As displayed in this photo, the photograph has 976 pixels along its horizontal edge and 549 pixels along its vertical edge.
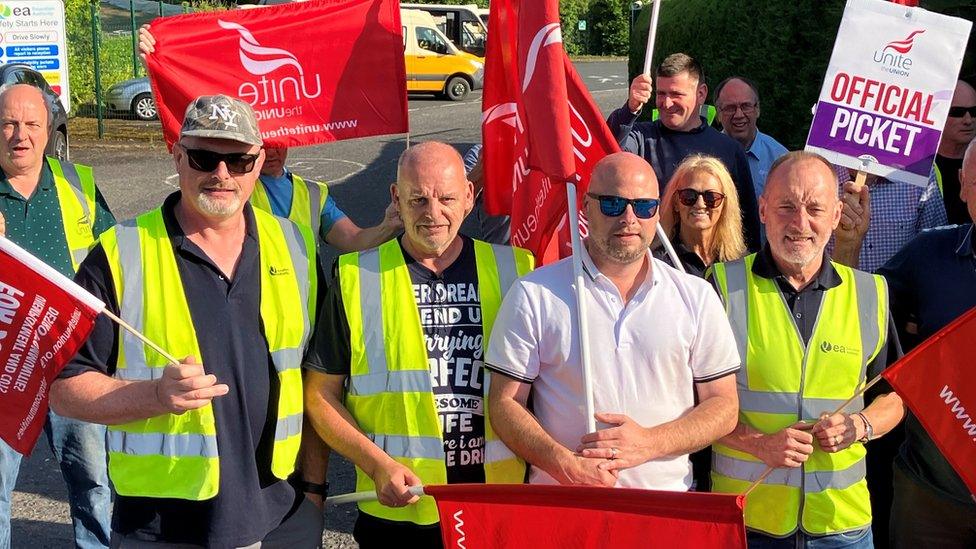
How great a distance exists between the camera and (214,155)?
12.2 feet

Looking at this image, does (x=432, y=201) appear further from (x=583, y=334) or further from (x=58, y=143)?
(x=58, y=143)

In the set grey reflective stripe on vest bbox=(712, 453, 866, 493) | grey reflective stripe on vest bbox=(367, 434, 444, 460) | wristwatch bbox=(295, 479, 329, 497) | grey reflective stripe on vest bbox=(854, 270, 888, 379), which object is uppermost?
grey reflective stripe on vest bbox=(854, 270, 888, 379)

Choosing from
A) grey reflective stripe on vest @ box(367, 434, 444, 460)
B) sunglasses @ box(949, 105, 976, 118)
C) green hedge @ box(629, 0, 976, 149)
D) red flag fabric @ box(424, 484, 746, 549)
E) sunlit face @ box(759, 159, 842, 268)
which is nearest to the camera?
red flag fabric @ box(424, 484, 746, 549)

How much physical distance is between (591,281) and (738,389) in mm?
646

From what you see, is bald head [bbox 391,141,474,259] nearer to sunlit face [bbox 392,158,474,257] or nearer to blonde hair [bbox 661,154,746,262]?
sunlit face [bbox 392,158,474,257]

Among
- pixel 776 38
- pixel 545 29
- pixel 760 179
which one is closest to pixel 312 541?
pixel 545 29

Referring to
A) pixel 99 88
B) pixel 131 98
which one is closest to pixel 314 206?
pixel 99 88

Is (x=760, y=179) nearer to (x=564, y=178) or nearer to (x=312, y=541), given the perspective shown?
(x=564, y=178)

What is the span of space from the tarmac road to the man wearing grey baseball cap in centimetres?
221

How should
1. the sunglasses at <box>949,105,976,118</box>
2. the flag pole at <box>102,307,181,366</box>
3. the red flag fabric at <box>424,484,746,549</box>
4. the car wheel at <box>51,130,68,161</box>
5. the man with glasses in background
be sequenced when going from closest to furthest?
the red flag fabric at <box>424,484,746,549</box> < the flag pole at <box>102,307,181,366</box> < the sunglasses at <box>949,105,976,118</box> < the man with glasses in background < the car wheel at <box>51,130,68,161</box>

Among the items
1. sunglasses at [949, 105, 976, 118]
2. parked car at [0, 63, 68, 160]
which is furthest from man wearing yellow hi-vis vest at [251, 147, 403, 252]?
parked car at [0, 63, 68, 160]

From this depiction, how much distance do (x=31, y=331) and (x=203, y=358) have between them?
0.56 m

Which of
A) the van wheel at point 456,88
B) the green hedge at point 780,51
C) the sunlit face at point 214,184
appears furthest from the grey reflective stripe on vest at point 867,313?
the van wheel at point 456,88

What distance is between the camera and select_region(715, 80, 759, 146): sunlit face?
7.04 meters
